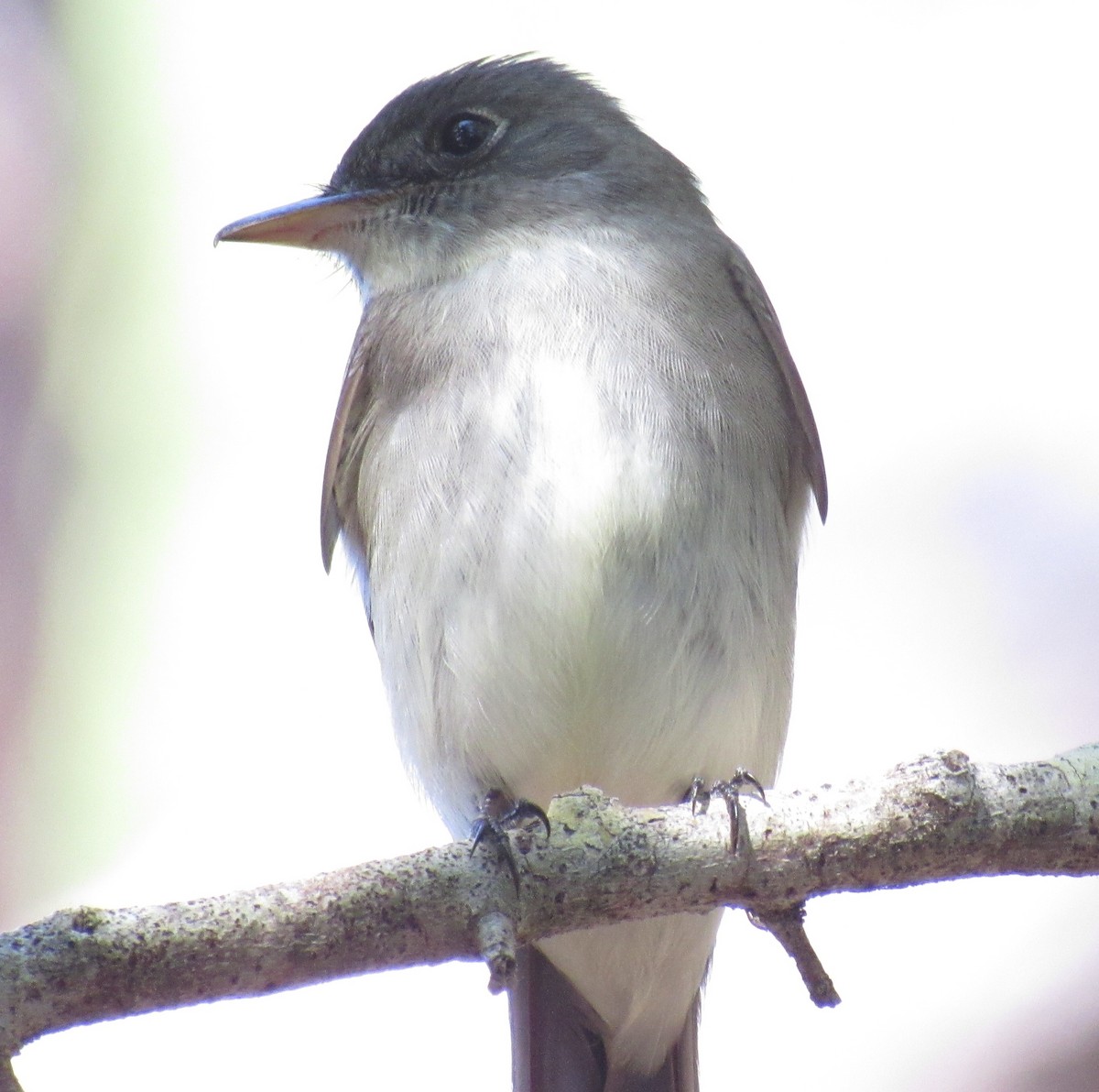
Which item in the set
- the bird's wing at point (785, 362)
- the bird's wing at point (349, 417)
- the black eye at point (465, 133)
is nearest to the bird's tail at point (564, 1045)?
the bird's wing at point (349, 417)

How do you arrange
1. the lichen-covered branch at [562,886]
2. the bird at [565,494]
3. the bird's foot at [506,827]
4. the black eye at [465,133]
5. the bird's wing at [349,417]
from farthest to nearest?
the black eye at [465,133] < the bird's wing at [349,417] < the bird at [565,494] < the bird's foot at [506,827] < the lichen-covered branch at [562,886]

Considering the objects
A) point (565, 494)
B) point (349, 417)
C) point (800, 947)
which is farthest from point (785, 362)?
point (800, 947)

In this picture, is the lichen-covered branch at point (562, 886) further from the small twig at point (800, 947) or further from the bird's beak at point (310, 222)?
the bird's beak at point (310, 222)

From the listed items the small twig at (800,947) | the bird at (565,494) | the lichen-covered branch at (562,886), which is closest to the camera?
the lichen-covered branch at (562,886)

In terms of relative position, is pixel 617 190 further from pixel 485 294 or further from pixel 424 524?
pixel 424 524

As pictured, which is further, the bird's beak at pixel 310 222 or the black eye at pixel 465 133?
the black eye at pixel 465 133

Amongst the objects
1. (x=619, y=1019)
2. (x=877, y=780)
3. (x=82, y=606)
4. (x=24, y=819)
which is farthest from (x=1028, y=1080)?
(x=82, y=606)

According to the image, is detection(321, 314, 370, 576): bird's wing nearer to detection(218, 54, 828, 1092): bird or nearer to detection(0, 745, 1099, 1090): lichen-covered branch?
detection(218, 54, 828, 1092): bird

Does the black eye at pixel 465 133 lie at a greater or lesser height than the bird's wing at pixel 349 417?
greater
